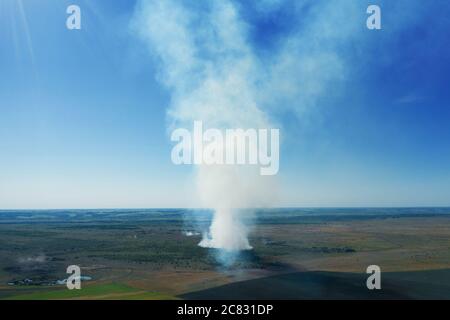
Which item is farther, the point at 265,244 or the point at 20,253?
the point at 265,244

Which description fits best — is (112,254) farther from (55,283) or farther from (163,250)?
(55,283)

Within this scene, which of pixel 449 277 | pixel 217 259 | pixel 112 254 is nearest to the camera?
pixel 449 277

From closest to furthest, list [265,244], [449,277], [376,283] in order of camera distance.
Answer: [376,283] < [449,277] < [265,244]

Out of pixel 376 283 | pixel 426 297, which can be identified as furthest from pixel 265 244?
pixel 426 297
